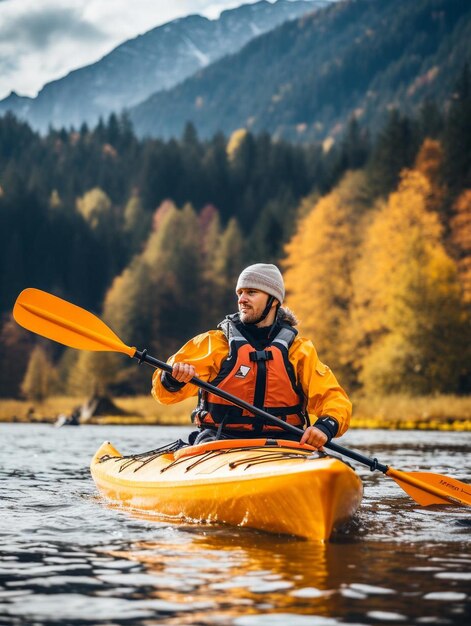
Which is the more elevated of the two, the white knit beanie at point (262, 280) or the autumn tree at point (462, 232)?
the autumn tree at point (462, 232)

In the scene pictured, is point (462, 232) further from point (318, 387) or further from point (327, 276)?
point (318, 387)

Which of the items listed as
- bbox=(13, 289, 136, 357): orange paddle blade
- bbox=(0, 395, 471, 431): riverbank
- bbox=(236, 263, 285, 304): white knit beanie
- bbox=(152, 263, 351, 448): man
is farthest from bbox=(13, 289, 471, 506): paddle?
bbox=(0, 395, 471, 431): riverbank

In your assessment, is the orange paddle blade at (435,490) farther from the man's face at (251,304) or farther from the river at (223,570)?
the man's face at (251,304)

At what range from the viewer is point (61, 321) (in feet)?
23.9

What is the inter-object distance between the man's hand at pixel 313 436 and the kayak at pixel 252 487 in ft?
0.24

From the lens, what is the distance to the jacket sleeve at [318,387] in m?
6.14

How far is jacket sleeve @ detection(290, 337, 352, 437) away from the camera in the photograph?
20.1 feet

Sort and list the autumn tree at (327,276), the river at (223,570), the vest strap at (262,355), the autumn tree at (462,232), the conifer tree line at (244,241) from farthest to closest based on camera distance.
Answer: the autumn tree at (327,276) < the autumn tree at (462,232) < the conifer tree line at (244,241) < the vest strap at (262,355) < the river at (223,570)

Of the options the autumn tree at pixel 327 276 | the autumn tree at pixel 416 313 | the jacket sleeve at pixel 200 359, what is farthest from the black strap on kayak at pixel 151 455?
the autumn tree at pixel 327 276

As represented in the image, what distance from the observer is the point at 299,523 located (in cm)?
533

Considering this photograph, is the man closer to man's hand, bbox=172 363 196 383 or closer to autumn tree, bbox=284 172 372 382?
man's hand, bbox=172 363 196 383

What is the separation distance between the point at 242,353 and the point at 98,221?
51934mm

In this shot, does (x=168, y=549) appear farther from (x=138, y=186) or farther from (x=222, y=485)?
(x=138, y=186)

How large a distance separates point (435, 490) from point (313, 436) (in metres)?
1.19
